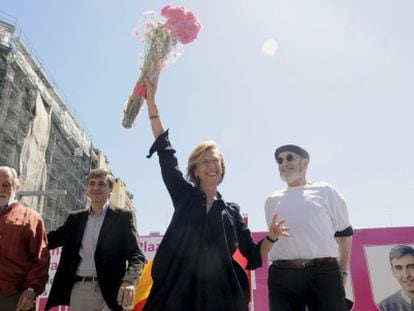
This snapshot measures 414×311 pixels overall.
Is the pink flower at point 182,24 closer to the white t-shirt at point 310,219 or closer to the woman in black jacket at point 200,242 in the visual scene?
the woman in black jacket at point 200,242

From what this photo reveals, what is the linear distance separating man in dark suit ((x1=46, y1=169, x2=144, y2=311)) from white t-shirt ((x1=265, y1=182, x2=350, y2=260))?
41.8 inches

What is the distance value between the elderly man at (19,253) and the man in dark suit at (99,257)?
145 millimetres

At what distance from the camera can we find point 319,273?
9.02 feet

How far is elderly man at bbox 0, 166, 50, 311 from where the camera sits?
9.52 feet

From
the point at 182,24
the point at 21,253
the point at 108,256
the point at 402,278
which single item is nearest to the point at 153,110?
the point at 182,24

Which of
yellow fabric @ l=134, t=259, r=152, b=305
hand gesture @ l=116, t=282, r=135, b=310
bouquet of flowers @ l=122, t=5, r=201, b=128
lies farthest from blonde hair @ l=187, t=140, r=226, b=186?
yellow fabric @ l=134, t=259, r=152, b=305

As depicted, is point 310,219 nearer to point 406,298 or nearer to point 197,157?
point 197,157

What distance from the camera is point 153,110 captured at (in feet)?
8.68

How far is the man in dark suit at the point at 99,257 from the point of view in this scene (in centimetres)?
287

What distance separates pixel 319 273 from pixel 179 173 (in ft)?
3.88

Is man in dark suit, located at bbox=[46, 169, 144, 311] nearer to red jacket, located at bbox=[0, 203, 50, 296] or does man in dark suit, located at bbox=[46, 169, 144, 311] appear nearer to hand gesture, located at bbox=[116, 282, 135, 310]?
hand gesture, located at bbox=[116, 282, 135, 310]

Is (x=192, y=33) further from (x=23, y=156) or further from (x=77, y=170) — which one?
(x=77, y=170)

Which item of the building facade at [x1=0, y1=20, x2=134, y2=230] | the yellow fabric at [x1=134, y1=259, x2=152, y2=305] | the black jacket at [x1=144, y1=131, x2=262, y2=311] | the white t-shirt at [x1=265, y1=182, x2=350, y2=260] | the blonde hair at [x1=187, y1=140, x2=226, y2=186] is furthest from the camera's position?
the building facade at [x1=0, y1=20, x2=134, y2=230]

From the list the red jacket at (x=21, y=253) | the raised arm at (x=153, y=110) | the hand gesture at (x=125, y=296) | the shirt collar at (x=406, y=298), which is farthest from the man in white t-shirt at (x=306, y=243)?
the shirt collar at (x=406, y=298)
